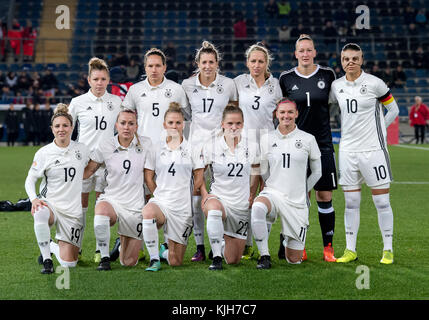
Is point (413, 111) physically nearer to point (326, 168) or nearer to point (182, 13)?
point (182, 13)

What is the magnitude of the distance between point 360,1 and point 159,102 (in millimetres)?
22484

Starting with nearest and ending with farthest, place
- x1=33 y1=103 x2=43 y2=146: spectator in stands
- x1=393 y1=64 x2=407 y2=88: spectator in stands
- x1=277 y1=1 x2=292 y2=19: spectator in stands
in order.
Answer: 1. x1=33 y1=103 x2=43 y2=146: spectator in stands
2. x1=393 y1=64 x2=407 y2=88: spectator in stands
3. x1=277 y1=1 x2=292 y2=19: spectator in stands

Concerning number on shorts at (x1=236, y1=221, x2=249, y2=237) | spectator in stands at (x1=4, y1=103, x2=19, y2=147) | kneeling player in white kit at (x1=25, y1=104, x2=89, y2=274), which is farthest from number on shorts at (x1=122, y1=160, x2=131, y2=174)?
spectator in stands at (x1=4, y1=103, x2=19, y2=147)

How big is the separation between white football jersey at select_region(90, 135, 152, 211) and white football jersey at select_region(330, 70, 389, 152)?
5.65ft

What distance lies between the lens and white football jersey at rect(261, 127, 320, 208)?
5984 millimetres

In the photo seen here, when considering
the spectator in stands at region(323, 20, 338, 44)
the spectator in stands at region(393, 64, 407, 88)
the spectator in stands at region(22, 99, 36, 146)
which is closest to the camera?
the spectator in stands at region(22, 99, 36, 146)

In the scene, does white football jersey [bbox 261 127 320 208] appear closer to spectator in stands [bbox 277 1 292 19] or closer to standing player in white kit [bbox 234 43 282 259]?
standing player in white kit [bbox 234 43 282 259]

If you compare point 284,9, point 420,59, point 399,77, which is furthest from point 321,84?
point 284,9

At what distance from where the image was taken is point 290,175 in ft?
19.7

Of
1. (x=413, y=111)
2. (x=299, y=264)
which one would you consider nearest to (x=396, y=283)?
(x=299, y=264)

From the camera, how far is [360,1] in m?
27.3

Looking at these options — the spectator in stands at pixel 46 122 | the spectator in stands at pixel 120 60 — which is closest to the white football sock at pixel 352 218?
the spectator in stands at pixel 46 122

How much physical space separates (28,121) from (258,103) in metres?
16.6

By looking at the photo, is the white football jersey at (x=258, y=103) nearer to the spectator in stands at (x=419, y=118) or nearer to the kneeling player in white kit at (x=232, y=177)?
the kneeling player in white kit at (x=232, y=177)
